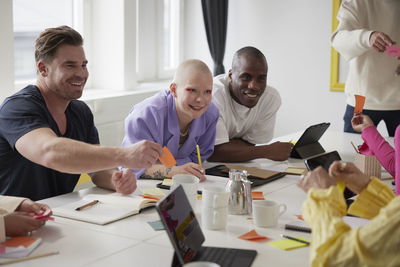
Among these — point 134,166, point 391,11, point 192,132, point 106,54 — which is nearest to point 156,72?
point 106,54

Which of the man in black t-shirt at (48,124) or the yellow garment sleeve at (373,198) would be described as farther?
the man in black t-shirt at (48,124)

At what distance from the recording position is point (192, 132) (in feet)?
8.80

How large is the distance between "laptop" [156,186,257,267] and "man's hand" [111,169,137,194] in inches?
24.8

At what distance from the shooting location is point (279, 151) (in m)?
2.90

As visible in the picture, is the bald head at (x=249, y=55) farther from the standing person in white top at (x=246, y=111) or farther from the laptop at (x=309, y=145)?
the laptop at (x=309, y=145)

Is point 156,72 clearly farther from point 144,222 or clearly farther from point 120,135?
point 144,222

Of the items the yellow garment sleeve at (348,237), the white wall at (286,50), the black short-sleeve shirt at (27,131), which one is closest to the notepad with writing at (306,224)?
the yellow garment sleeve at (348,237)

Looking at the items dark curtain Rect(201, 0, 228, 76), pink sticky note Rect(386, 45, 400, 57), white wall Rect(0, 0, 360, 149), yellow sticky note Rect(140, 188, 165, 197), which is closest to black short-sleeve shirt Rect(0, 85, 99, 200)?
yellow sticky note Rect(140, 188, 165, 197)

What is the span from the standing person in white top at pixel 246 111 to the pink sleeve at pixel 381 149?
56cm

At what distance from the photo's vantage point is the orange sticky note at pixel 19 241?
1538 millimetres

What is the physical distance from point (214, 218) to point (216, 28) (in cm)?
381

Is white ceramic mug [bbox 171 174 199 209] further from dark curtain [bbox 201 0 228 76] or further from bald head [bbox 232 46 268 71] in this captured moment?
dark curtain [bbox 201 0 228 76]

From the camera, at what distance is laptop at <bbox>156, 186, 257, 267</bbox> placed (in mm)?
1358

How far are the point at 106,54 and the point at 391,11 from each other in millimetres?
2262
